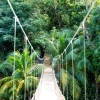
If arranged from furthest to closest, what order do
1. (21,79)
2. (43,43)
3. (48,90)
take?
1. (43,43)
2. (21,79)
3. (48,90)

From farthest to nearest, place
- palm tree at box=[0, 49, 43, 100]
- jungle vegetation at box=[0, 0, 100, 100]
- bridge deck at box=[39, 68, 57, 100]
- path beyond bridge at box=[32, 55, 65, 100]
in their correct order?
1. jungle vegetation at box=[0, 0, 100, 100]
2. palm tree at box=[0, 49, 43, 100]
3. bridge deck at box=[39, 68, 57, 100]
4. path beyond bridge at box=[32, 55, 65, 100]

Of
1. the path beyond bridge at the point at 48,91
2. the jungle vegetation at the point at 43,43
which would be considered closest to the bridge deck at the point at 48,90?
the path beyond bridge at the point at 48,91

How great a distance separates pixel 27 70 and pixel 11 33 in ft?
9.16

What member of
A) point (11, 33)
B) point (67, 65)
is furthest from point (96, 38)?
point (11, 33)

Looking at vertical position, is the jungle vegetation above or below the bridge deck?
above

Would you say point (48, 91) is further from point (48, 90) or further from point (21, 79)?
point (21, 79)

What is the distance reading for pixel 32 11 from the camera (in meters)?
10.8

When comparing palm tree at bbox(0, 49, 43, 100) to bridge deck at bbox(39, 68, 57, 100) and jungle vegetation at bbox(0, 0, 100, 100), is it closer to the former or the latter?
jungle vegetation at bbox(0, 0, 100, 100)

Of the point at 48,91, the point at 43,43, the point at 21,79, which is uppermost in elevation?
the point at 43,43

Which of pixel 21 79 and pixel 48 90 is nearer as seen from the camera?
pixel 48 90

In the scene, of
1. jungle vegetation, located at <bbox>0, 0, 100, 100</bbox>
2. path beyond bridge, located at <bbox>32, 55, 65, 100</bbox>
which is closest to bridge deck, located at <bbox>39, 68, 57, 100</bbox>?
path beyond bridge, located at <bbox>32, 55, 65, 100</bbox>

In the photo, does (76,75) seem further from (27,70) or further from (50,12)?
(50,12)

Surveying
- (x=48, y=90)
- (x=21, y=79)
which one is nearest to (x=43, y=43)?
(x=21, y=79)

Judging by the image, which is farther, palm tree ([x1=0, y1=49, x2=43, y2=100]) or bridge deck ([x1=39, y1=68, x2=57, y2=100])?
palm tree ([x1=0, y1=49, x2=43, y2=100])
